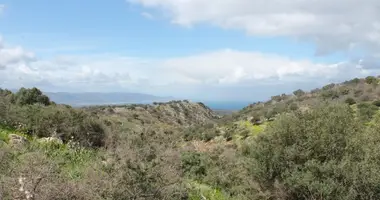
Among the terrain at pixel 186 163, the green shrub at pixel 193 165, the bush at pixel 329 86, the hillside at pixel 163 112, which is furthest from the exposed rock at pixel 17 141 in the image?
the bush at pixel 329 86

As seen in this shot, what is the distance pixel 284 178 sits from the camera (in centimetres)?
1772

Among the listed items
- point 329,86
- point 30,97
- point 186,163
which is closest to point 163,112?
point 329,86

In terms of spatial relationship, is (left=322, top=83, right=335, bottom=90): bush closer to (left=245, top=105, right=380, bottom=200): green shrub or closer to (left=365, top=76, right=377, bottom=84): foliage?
(left=365, top=76, right=377, bottom=84): foliage

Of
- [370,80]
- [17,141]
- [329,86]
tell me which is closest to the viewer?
[17,141]

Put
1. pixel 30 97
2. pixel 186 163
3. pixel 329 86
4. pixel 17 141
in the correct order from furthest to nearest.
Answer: pixel 329 86, pixel 30 97, pixel 186 163, pixel 17 141

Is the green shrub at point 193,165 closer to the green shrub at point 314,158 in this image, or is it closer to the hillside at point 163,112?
the green shrub at point 314,158

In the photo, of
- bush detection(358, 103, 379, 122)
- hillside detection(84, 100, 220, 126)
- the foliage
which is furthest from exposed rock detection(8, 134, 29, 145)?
the foliage

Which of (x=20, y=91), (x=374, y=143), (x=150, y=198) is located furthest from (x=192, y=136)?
(x=150, y=198)

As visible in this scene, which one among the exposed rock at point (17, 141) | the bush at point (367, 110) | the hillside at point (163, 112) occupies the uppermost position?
the exposed rock at point (17, 141)

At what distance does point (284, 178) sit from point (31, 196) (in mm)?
12436

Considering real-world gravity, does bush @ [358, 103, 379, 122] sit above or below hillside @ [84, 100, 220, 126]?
above

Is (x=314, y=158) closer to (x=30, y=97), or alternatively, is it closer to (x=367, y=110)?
(x=367, y=110)

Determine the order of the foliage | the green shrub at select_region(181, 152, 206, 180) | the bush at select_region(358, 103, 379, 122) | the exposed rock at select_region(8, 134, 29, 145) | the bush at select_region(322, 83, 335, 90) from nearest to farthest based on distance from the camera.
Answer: the exposed rock at select_region(8, 134, 29, 145) < the green shrub at select_region(181, 152, 206, 180) < the bush at select_region(358, 103, 379, 122) < the foliage < the bush at select_region(322, 83, 335, 90)

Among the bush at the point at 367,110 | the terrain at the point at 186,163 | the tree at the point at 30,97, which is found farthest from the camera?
the tree at the point at 30,97
